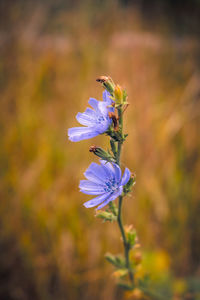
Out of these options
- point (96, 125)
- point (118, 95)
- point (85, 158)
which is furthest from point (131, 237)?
point (85, 158)

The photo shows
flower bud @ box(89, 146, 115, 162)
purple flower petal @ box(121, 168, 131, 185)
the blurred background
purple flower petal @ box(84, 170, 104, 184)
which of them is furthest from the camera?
the blurred background

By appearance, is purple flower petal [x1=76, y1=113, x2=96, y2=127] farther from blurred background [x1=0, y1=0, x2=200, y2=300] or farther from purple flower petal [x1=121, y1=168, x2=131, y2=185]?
blurred background [x1=0, y1=0, x2=200, y2=300]

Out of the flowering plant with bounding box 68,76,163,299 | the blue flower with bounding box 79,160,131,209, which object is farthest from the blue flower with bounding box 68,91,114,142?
the blue flower with bounding box 79,160,131,209

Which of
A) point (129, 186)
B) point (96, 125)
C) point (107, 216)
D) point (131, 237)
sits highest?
point (96, 125)

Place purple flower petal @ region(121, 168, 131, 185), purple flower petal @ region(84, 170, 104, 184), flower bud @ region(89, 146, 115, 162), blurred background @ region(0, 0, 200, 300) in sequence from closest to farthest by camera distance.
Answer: purple flower petal @ region(121, 168, 131, 185), flower bud @ region(89, 146, 115, 162), purple flower petal @ region(84, 170, 104, 184), blurred background @ region(0, 0, 200, 300)

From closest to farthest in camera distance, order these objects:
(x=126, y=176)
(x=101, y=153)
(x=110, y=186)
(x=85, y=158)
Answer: (x=126, y=176), (x=101, y=153), (x=110, y=186), (x=85, y=158)

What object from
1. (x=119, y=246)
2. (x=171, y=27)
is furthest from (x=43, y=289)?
(x=171, y=27)

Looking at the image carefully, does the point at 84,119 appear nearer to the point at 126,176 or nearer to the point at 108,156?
the point at 108,156

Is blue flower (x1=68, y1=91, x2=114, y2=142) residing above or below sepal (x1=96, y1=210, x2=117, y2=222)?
above

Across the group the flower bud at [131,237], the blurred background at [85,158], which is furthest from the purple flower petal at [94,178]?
the blurred background at [85,158]

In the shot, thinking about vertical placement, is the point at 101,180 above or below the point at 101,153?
below
